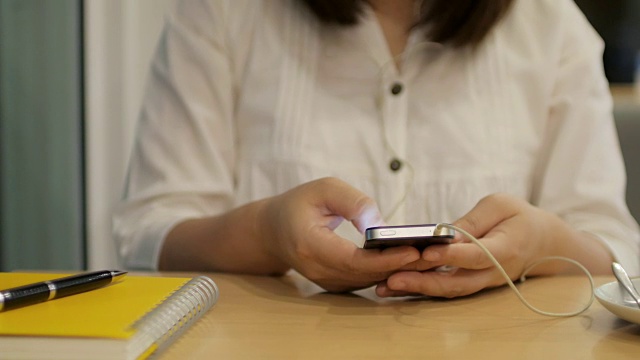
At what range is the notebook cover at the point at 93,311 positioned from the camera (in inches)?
21.4

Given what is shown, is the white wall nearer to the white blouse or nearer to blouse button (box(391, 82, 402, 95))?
the white blouse

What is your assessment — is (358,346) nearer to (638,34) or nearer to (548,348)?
(548,348)

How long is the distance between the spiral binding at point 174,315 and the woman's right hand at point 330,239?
0.10 metres

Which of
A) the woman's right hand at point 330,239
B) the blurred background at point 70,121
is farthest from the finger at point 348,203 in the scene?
the blurred background at point 70,121

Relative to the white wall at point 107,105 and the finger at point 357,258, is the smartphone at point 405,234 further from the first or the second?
the white wall at point 107,105

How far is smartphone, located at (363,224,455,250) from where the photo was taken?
689 millimetres

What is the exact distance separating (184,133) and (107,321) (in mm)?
593

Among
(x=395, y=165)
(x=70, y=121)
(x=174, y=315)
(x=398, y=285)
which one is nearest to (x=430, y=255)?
(x=398, y=285)

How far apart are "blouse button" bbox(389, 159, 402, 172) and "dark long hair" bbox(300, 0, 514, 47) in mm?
179

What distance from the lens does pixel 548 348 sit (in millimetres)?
614

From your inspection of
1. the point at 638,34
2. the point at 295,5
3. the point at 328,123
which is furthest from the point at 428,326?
the point at 638,34

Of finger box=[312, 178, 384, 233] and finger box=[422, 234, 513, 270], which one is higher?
finger box=[312, 178, 384, 233]

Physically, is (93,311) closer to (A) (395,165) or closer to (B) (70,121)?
(A) (395,165)

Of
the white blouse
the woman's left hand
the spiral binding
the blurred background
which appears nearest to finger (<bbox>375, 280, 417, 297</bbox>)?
the woman's left hand
